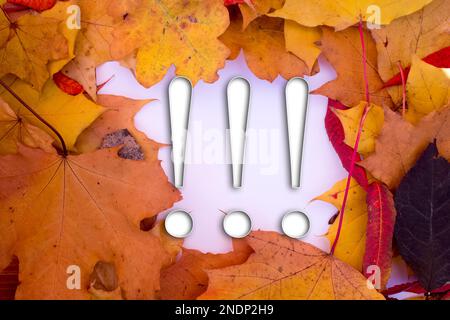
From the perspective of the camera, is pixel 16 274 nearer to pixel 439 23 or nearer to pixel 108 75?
pixel 108 75

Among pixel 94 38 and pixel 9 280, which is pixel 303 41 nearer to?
pixel 94 38

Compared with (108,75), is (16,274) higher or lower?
lower

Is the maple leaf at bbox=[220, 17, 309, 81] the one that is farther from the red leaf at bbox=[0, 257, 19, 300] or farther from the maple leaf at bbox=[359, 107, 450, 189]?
the red leaf at bbox=[0, 257, 19, 300]

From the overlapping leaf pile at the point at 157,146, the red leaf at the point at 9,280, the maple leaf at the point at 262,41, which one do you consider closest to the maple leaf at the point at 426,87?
A: the overlapping leaf pile at the point at 157,146

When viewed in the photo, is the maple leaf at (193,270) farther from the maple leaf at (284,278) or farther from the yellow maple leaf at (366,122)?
the yellow maple leaf at (366,122)

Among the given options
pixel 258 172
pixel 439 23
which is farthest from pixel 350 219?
pixel 439 23

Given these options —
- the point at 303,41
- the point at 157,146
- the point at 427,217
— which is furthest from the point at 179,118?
the point at 427,217
